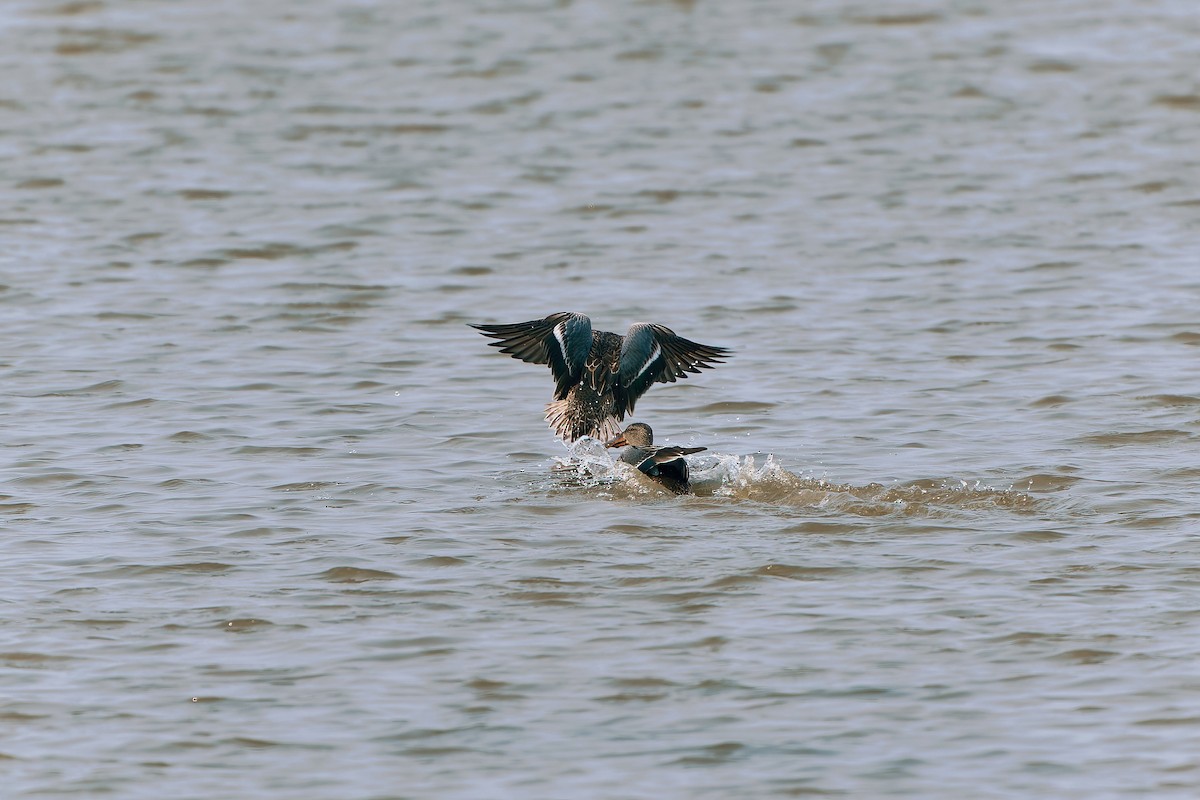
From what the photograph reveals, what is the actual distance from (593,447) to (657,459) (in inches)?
40.5

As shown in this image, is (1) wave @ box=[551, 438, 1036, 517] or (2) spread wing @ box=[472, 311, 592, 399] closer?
(1) wave @ box=[551, 438, 1036, 517]

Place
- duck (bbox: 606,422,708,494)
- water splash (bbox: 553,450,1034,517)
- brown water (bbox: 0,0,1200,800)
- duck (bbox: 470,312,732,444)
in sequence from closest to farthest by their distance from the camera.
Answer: brown water (bbox: 0,0,1200,800), water splash (bbox: 553,450,1034,517), duck (bbox: 606,422,708,494), duck (bbox: 470,312,732,444)

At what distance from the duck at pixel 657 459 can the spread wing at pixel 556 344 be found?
708mm

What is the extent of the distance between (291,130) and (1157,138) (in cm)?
872

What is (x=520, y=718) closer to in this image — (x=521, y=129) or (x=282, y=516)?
(x=282, y=516)

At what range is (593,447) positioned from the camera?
1060 cm

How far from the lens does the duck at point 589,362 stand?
1055 centimetres

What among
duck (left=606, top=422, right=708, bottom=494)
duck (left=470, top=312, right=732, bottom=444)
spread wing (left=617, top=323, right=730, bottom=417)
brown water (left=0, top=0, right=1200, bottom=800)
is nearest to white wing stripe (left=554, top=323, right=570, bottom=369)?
duck (left=470, top=312, right=732, bottom=444)

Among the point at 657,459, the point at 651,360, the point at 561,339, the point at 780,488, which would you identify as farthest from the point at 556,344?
the point at 780,488

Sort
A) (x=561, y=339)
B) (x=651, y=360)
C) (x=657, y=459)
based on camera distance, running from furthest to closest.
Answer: (x=651, y=360) → (x=561, y=339) → (x=657, y=459)

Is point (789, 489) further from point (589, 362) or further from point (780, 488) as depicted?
point (589, 362)

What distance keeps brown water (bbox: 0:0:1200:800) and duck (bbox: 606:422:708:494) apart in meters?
0.13

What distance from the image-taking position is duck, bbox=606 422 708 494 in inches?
378

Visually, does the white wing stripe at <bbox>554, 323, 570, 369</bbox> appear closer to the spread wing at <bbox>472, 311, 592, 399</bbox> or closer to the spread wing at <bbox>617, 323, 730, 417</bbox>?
the spread wing at <bbox>472, 311, 592, 399</bbox>
